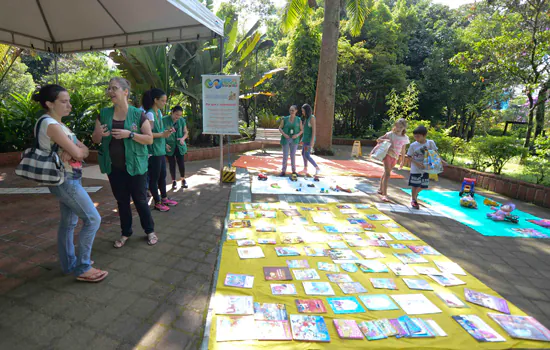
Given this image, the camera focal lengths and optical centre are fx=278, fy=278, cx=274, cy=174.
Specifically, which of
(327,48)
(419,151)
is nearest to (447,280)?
(419,151)

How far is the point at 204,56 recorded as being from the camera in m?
10.2

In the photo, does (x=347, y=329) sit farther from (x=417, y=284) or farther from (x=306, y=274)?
→ (x=417, y=284)

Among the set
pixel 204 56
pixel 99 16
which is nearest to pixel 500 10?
pixel 204 56

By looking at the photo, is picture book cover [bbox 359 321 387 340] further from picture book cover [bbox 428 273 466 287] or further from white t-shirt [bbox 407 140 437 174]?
white t-shirt [bbox 407 140 437 174]

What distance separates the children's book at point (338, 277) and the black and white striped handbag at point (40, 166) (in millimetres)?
2658

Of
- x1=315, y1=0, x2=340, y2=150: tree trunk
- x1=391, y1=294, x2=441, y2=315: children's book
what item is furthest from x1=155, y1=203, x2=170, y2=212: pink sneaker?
x1=315, y1=0, x2=340, y2=150: tree trunk

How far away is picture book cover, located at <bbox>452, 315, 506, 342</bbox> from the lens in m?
2.20

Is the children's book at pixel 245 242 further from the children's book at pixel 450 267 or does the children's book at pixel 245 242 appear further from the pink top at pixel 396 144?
the pink top at pixel 396 144

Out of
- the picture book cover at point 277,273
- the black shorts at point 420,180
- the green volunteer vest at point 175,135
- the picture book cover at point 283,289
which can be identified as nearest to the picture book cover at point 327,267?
the picture book cover at point 277,273

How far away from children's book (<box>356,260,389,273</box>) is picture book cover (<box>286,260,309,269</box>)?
614mm

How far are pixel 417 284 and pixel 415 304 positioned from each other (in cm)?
35

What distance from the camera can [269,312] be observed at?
2.39m

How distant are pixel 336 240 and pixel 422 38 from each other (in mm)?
20985

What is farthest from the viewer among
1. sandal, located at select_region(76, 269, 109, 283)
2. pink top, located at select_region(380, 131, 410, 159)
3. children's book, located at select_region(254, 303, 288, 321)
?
pink top, located at select_region(380, 131, 410, 159)
